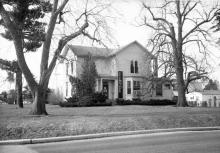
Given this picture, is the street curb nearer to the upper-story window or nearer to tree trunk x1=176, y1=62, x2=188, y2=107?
tree trunk x1=176, y1=62, x2=188, y2=107

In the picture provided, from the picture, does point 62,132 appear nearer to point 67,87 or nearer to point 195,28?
point 195,28

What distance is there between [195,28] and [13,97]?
34.2m

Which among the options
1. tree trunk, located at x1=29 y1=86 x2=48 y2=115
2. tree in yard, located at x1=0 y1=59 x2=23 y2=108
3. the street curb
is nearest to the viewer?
the street curb

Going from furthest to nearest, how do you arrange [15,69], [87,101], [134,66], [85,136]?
[134,66] → [15,69] → [87,101] → [85,136]

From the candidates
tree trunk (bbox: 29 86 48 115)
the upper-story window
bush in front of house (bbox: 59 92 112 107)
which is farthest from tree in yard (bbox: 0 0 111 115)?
the upper-story window

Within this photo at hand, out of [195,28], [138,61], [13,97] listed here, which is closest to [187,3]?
[195,28]

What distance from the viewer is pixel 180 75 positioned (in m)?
29.8

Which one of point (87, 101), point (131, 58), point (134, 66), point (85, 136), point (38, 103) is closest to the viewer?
point (85, 136)

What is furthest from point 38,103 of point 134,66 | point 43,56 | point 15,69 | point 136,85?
point 134,66

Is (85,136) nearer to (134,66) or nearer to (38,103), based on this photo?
(38,103)

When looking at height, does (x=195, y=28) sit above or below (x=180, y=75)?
above

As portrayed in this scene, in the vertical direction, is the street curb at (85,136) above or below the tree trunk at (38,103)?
below

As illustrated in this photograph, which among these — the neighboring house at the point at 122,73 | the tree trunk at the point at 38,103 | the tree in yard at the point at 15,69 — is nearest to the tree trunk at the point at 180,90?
the neighboring house at the point at 122,73

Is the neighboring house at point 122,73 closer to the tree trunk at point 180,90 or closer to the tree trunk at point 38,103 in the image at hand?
the tree trunk at point 180,90
